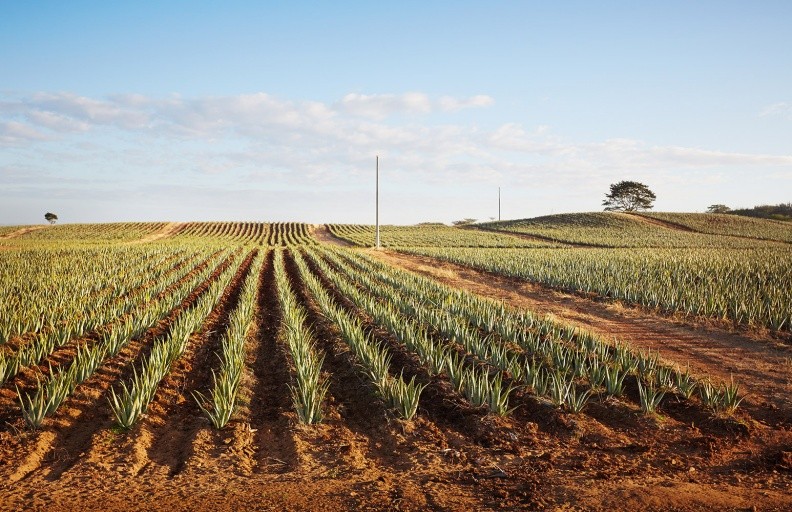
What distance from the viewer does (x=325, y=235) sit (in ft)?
213

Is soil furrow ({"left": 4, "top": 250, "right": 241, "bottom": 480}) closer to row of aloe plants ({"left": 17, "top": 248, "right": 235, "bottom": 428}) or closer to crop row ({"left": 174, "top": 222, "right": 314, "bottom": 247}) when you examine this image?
row of aloe plants ({"left": 17, "top": 248, "right": 235, "bottom": 428})

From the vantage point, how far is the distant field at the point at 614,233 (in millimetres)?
49375

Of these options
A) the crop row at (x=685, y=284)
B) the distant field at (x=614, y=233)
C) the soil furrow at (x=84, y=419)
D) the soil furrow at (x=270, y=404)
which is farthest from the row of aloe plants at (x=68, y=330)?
the distant field at (x=614, y=233)

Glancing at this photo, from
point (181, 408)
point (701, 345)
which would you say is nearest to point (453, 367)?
point (181, 408)

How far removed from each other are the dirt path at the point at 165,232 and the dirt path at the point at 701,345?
5153cm

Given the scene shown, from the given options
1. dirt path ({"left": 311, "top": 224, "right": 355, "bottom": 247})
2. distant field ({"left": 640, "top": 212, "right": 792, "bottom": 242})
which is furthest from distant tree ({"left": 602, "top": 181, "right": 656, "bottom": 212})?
dirt path ({"left": 311, "top": 224, "right": 355, "bottom": 247})

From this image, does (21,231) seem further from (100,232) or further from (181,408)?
(181,408)

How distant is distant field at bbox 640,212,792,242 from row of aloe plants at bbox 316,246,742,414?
5608 centimetres

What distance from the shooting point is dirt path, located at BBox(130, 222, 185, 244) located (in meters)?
57.9

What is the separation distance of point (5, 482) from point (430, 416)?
3.92 meters

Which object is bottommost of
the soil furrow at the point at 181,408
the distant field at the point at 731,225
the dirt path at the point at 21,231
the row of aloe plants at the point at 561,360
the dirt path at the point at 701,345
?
the dirt path at the point at 701,345

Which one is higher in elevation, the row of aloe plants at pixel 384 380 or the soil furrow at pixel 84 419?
the row of aloe plants at pixel 384 380

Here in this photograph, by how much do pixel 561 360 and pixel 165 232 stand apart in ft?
222

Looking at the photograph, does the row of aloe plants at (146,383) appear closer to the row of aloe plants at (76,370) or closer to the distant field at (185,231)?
the row of aloe plants at (76,370)
